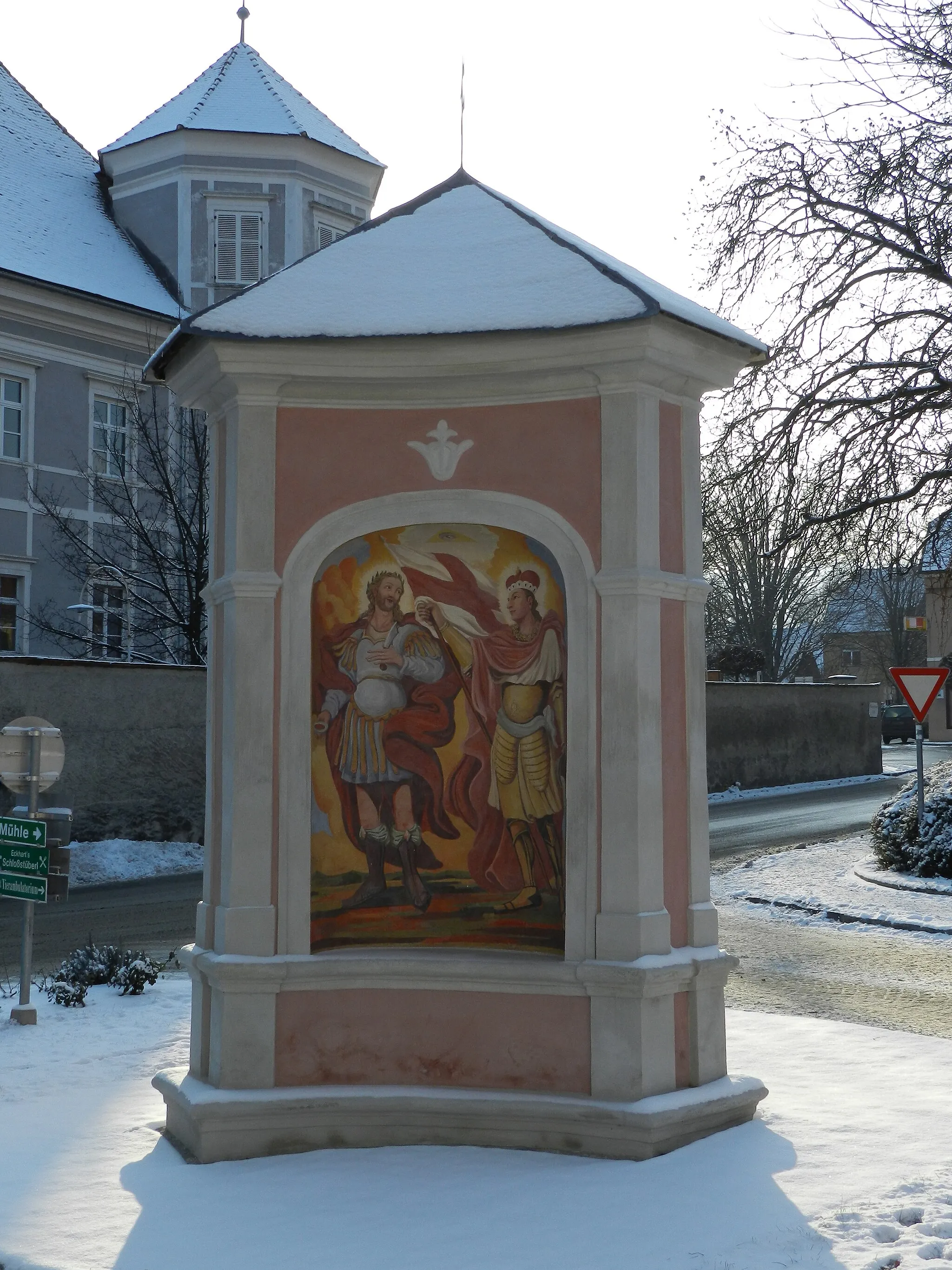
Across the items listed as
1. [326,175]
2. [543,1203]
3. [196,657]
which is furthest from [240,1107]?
[326,175]

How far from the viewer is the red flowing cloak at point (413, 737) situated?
698 centimetres

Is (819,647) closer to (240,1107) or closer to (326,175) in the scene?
(326,175)

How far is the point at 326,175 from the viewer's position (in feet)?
94.0

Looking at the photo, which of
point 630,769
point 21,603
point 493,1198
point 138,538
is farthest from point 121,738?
point 493,1198

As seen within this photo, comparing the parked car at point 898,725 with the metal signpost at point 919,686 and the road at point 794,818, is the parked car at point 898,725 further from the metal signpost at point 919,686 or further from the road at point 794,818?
the metal signpost at point 919,686

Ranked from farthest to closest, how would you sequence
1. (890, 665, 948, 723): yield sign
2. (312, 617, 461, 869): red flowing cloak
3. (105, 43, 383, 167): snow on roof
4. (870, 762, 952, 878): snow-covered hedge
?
(105, 43, 383, 167): snow on roof → (870, 762, 952, 878): snow-covered hedge → (890, 665, 948, 723): yield sign → (312, 617, 461, 869): red flowing cloak

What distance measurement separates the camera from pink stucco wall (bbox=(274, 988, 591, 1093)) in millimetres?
6605

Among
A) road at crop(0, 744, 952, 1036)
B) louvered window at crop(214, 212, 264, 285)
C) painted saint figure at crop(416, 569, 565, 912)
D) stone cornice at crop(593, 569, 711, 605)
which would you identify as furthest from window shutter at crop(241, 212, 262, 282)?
stone cornice at crop(593, 569, 711, 605)

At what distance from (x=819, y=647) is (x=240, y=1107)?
155 feet

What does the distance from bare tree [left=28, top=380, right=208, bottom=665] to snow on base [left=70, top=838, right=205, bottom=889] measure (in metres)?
4.20

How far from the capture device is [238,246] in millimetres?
28266

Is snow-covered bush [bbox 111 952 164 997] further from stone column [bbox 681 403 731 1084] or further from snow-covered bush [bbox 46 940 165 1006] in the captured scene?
stone column [bbox 681 403 731 1084]

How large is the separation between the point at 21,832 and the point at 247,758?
4.00 meters

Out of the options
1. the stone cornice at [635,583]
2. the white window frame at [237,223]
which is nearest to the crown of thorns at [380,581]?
the stone cornice at [635,583]
